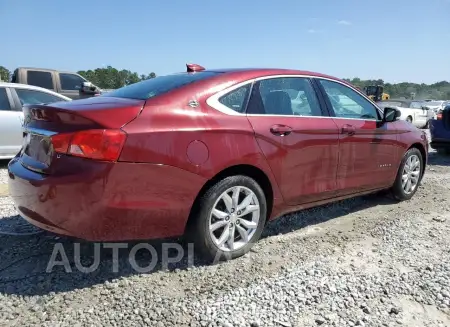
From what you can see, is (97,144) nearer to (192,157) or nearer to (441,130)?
(192,157)

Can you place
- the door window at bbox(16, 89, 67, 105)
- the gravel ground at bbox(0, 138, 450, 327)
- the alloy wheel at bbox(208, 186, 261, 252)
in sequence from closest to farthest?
1. the gravel ground at bbox(0, 138, 450, 327)
2. the alloy wheel at bbox(208, 186, 261, 252)
3. the door window at bbox(16, 89, 67, 105)

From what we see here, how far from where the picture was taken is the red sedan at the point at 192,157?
2705 mm

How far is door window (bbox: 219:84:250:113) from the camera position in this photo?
3.30 meters

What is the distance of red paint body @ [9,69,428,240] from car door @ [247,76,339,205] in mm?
13

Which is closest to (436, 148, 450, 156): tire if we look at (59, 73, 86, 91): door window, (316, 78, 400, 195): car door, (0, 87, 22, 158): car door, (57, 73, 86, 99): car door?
(316, 78, 400, 195): car door

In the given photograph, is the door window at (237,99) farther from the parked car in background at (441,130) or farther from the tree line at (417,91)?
the tree line at (417,91)

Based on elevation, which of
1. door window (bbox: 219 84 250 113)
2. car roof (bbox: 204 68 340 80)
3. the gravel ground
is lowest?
the gravel ground

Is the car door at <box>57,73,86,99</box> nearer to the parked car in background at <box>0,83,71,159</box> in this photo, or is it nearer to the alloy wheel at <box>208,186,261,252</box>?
the parked car in background at <box>0,83,71,159</box>

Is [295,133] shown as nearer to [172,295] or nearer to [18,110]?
[172,295]

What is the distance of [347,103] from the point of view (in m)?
4.43

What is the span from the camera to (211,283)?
298 centimetres

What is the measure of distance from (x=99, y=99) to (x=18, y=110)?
439 centimetres

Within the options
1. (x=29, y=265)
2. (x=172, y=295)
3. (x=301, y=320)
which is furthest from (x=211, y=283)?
(x=29, y=265)

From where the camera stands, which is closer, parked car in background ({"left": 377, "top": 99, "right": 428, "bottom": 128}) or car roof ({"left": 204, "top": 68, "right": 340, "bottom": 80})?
car roof ({"left": 204, "top": 68, "right": 340, "bottom": 80})
